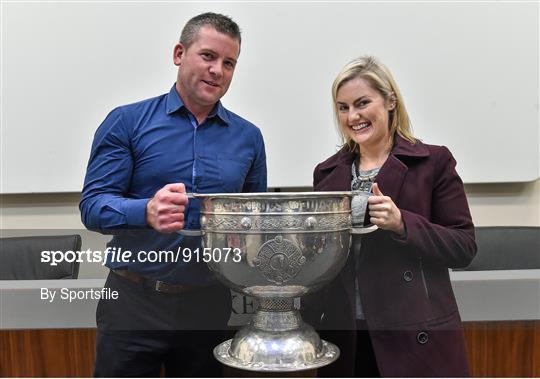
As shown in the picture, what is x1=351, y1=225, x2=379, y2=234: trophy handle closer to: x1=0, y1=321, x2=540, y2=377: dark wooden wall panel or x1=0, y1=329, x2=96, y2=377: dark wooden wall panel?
x1=0, y1=321, x2=540, y2=377: dark wooden wall panel

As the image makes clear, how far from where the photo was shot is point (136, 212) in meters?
0.69

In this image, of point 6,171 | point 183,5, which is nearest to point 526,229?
point 183,5

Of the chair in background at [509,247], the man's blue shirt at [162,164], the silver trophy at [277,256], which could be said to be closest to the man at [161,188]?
the man's blue shirt at [162,164]

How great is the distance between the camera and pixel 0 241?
105cm

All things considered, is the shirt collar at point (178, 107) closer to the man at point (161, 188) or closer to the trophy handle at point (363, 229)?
the man at point (161, 188)

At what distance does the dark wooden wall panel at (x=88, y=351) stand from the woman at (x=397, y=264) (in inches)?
5.6

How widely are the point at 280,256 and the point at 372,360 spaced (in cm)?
26

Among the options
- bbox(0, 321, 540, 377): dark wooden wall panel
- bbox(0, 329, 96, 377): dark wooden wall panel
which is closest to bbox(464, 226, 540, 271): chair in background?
bbox(0, 321, 540, 377): dark wooden wall panel

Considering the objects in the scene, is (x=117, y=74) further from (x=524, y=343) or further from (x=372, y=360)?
(x=524, y=343)

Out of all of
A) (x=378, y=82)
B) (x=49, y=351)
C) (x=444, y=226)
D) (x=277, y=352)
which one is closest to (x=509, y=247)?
(x=444, y=226)

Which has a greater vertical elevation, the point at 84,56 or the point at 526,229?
the point at 84,56

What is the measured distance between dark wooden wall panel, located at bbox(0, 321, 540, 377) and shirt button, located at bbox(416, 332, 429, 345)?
14 cm

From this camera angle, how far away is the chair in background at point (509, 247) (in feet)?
3.44

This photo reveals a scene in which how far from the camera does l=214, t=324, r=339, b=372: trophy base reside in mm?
623
